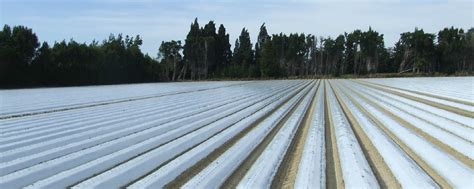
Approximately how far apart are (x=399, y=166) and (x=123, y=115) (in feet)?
18.1

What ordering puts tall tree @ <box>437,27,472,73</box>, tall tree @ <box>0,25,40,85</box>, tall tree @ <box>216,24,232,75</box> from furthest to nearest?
1. tall tree @ <box>216,24,232,75</box>
2. tall tree @ <box>437,27,472,73</box>
3. tall tree @ <box>0,25,40,85</box>

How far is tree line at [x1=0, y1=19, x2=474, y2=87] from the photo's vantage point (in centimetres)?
3372

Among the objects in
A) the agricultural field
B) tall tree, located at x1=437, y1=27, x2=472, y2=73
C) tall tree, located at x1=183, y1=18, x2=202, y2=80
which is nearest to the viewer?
the agricultural field

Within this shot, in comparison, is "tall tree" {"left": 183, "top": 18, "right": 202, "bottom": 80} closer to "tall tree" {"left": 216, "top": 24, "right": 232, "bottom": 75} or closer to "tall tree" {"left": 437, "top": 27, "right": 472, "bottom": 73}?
"tall tree" {"left": 216, "top": 24, "right": 232, "bottom": 75}

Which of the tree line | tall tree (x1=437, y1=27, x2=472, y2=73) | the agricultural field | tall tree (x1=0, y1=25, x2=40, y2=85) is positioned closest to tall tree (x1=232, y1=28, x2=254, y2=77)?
the tree line

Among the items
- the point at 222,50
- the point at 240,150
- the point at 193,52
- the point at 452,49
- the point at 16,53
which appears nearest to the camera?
the point at 240,150

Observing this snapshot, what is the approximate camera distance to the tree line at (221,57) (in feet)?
111

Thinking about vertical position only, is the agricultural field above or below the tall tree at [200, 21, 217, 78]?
below

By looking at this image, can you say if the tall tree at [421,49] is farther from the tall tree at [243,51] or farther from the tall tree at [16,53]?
the tall tree at [16,53]

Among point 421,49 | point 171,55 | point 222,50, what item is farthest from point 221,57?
point 421,49

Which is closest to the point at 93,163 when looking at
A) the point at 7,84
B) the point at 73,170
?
the point at 73,170

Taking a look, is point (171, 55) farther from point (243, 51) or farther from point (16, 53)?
point (16, 53)

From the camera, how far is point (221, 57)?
6781 cm


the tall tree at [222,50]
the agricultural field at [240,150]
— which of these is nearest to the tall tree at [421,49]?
the tall tree at [222,50]
